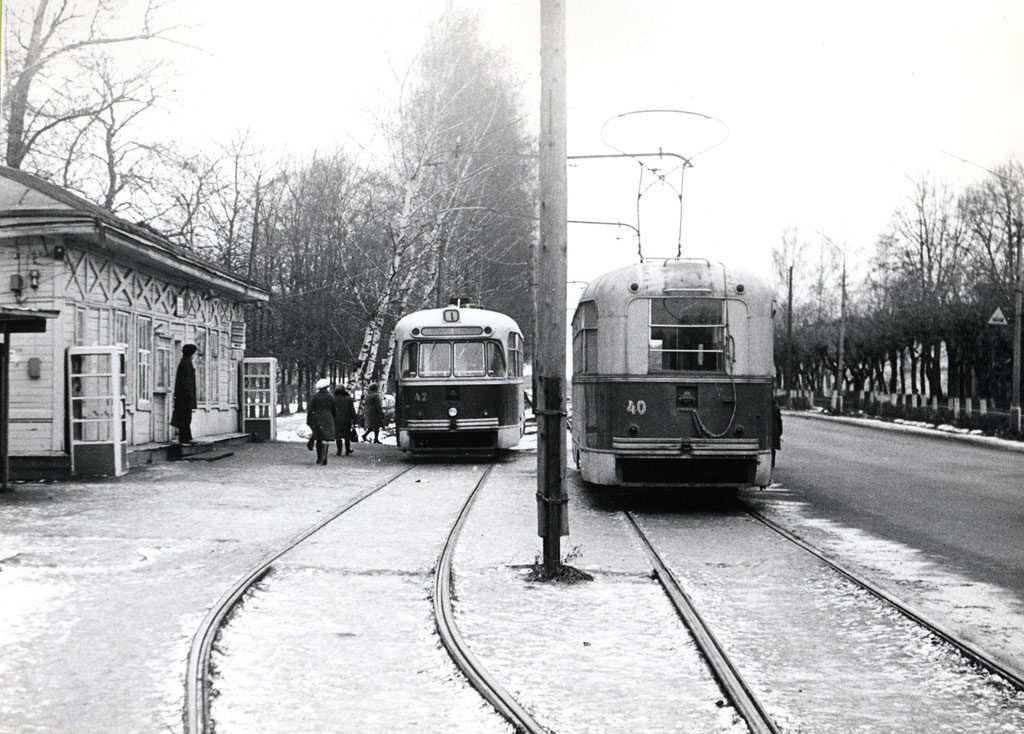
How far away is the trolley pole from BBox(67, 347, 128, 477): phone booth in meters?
9.22

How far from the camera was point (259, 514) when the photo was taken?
522 inches

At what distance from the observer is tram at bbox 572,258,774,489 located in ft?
43.7

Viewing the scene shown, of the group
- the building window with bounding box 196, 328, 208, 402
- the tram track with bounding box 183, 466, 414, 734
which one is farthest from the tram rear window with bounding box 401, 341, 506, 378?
the tram track with bounding box 183, 466, 414, 734

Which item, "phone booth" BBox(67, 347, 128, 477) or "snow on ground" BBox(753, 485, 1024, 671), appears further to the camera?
"phone booth" BBox(67, 347, 128, 477)

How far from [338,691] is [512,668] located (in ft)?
3.31

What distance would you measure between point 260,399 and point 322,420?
730cm

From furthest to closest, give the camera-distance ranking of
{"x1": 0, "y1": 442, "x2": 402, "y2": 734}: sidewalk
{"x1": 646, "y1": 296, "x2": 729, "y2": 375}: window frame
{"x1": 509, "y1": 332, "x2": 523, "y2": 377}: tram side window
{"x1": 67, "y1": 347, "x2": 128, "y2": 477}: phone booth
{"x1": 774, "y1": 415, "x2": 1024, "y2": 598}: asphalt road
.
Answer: {"x1": 509, "y1": 332, "x2": 523, "y2": 377}: tram side window
{"x1": 67, "y1": 347, "x2": 128, "y2": 477}: phone booth
{"x1": 646, "y1": 296, "x2": 729, "y2": 375}: window frame
{"x1": 774, "y1": 415, "x2": 1024, "y2": 598}: asphalt road
{"x1": 0, "y1": 442, "x2": 402, "y2": 734}: sidewalk

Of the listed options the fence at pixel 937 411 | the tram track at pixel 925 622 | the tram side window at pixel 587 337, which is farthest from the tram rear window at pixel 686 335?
the fence at pixel 937 411

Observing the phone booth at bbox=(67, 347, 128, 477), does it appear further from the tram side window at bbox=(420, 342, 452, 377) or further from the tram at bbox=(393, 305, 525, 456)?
the tram side window at bbox=(420, 342, 452, 377)

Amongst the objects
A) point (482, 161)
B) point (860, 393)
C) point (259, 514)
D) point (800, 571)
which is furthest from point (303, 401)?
point (800, 571)

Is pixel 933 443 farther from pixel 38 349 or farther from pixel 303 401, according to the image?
pixel 303 401

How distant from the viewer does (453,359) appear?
72.2 feet

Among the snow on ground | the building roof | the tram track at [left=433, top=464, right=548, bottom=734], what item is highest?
the building roof

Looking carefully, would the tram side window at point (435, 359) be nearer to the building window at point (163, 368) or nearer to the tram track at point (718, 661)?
the building window at point (163, 368)
